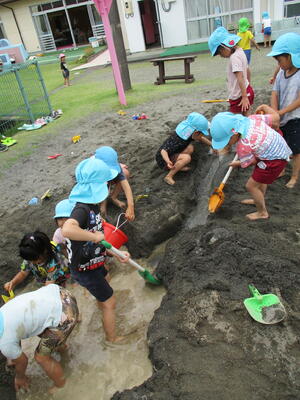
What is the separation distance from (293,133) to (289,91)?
451 millimetres

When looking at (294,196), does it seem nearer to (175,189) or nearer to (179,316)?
(175,189)

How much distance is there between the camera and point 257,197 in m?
3.28

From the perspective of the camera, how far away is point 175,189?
421 cm

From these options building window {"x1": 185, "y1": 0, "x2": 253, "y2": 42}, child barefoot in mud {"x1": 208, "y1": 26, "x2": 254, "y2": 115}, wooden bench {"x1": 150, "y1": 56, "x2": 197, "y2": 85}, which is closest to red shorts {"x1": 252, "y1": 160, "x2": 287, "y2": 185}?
child barefoot in mud {"x1": 208, "y1": 26, "x2": 254, "y2": 115}

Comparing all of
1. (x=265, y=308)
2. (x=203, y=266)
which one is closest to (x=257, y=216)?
(x=203, y=266)

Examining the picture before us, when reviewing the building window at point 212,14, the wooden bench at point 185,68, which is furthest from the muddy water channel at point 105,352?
the building window at point 212,14

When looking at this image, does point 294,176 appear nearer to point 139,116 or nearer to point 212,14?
point 139,116

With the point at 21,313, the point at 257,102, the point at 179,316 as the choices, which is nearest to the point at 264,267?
the point at 179,316

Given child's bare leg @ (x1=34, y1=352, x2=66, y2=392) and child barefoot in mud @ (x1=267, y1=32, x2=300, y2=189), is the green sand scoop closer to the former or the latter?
child's bare leg @ (x1=34, y1=352, x2=66, y2=392)

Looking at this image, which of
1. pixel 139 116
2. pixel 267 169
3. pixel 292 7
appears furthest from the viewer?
pixel 292 7

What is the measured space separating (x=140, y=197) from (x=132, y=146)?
1.79 meters

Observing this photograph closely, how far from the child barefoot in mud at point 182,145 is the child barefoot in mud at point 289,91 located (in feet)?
3.13

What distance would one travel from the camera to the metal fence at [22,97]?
7.55 meters

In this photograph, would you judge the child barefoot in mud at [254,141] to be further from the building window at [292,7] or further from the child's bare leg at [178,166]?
the building window at [292,7]
